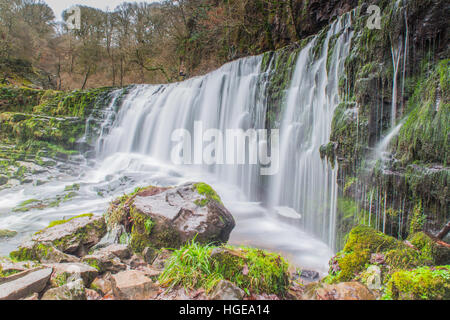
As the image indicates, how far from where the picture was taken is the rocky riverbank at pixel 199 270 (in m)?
2.01

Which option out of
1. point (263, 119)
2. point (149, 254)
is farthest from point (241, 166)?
point (149, 254)

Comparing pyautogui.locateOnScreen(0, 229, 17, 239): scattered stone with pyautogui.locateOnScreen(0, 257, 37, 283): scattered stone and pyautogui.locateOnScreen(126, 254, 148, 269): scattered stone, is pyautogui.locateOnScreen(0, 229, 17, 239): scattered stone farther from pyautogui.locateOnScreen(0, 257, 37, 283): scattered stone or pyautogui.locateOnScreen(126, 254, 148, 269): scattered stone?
pyautogui.locateOnScreen(126, 254, 148, 269): scattered stone

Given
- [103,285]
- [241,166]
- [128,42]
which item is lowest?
[103,285]

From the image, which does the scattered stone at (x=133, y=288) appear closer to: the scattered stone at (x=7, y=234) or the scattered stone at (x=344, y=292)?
the scattered stone at (x=344, y=292)

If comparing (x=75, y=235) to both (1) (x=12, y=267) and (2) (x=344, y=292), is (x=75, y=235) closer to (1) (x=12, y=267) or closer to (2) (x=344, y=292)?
(1) (x=12, y=267)

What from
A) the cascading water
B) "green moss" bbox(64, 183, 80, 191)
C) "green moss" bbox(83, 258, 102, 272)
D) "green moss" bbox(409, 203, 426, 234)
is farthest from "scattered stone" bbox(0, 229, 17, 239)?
"green moss" bbox(409, 203, 426, 234)

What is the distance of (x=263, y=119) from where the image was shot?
7.94 meters

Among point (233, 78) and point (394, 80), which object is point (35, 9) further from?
point (394, 80)

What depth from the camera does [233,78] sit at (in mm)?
9359

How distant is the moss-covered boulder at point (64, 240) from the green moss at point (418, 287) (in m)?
3.42

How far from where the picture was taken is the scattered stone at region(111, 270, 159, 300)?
216 centimetres

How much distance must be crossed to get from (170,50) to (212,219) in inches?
727

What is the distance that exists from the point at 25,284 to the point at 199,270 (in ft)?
4.82

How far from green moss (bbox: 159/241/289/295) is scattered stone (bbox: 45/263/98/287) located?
0.75 meters
